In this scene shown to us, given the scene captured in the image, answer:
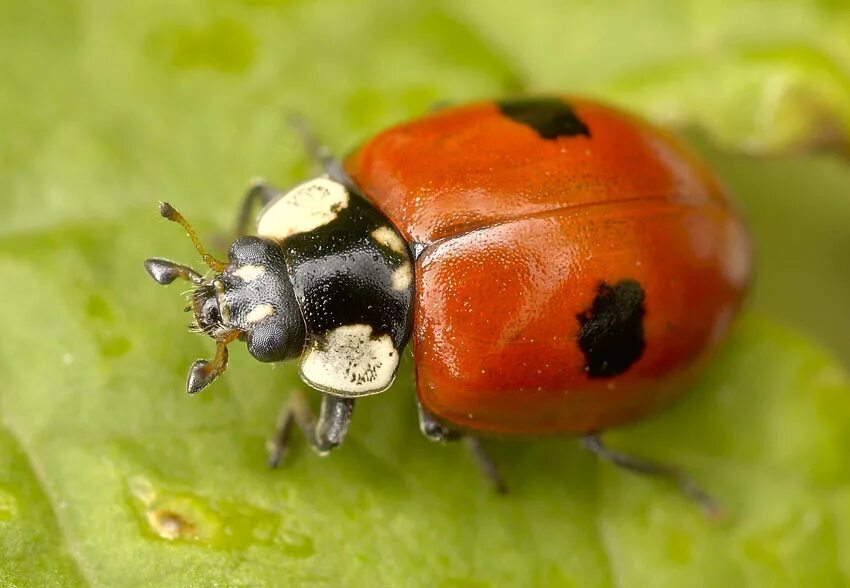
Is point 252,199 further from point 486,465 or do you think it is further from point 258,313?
point 486,465

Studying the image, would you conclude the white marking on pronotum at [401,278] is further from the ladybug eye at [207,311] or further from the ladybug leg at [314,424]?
the ladybug eye at [207,311]

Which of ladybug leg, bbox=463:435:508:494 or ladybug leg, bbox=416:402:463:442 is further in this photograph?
ladybug leg, bbox=463:435:508:494

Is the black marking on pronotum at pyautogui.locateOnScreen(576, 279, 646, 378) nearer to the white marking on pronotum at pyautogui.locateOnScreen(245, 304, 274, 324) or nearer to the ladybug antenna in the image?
the white marking on pronotum at pyautogui.locateOnScreen(245, 304, 274, 324)

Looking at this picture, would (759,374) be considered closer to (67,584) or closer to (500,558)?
(500,558)

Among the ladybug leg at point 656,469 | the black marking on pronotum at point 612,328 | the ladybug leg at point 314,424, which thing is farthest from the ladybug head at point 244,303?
the ladybug leg at point 656,469

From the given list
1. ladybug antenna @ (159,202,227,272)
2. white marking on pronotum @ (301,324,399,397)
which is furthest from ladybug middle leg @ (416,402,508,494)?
ladybug antenna @ (159,202,227,272)

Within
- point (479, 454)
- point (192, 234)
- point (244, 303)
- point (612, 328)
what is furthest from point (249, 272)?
point (612, 328)

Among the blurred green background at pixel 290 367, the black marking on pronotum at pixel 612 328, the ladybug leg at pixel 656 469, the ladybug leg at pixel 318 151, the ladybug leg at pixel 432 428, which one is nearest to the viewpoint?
the blurred green background at pixel 290 367
